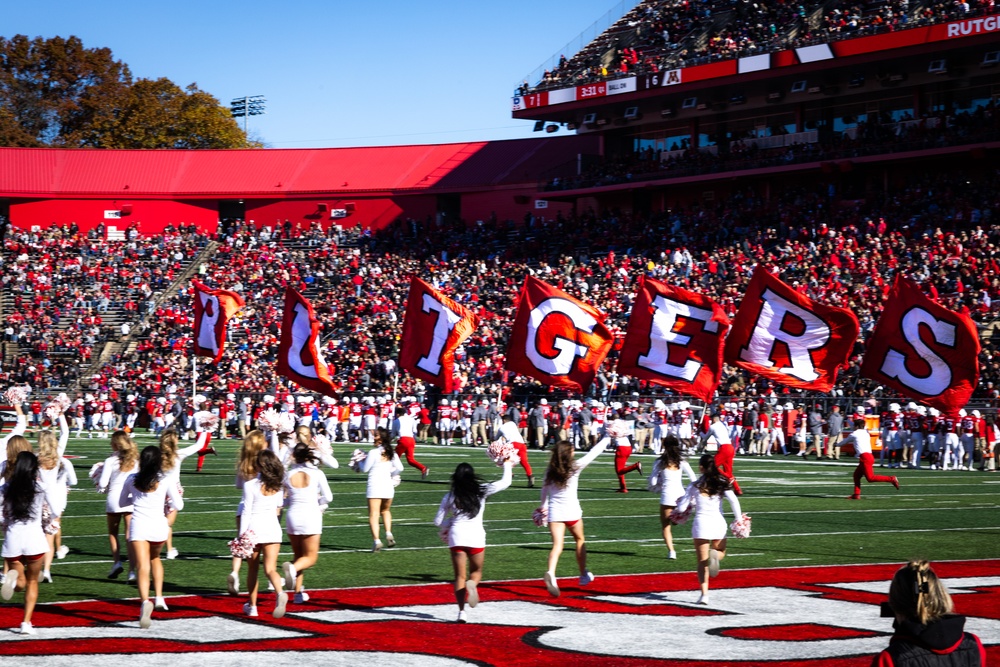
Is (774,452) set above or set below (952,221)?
below

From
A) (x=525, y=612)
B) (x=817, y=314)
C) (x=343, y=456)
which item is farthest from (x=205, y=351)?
(x=525, y=612)

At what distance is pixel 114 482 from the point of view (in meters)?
12.7

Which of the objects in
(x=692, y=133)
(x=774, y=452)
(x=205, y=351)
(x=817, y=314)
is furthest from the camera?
(x=692, y=133)

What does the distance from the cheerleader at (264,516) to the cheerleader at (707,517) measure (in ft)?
12.1

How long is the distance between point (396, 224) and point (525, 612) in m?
48.0

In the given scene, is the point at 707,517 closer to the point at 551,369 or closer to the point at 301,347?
the point at 551,369

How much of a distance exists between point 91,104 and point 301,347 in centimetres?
5799

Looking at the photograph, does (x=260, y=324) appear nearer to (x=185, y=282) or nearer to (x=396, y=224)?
(x=185, y=282)

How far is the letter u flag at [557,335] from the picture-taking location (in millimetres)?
18922

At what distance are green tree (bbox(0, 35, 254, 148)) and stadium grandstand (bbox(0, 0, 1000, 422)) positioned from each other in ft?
36.0

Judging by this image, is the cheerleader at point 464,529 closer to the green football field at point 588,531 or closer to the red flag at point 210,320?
the green football field at point 588,531

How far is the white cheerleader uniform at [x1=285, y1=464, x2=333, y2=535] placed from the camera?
36.3 ft

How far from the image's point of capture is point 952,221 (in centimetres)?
4019

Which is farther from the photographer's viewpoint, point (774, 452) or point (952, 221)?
point (952, 221)
